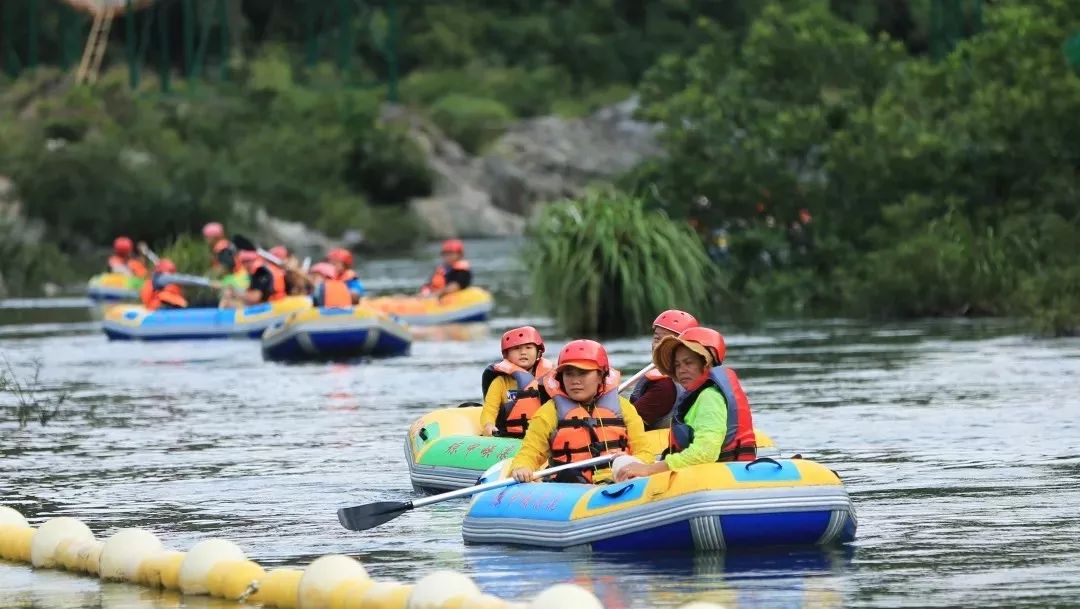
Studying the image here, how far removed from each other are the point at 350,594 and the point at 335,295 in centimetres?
1813

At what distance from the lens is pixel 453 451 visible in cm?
1494

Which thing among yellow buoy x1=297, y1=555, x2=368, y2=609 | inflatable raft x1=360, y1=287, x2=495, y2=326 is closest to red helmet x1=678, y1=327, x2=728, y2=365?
yellow buoy x1=297, y1=555, x2=368, y2=609

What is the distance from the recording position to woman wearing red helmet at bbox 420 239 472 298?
34019mm

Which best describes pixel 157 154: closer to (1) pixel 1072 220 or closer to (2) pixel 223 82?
(2) pixel 223 82

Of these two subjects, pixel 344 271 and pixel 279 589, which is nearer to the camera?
pixel 279 589

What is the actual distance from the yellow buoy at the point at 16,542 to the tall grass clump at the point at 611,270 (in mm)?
16608

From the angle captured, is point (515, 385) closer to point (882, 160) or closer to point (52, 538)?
point (52, 538)

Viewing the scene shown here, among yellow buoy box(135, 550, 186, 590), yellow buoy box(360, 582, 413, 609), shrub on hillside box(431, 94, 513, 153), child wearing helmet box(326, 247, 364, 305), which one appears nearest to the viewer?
yellow buoy box(360, 582, 413, 609)

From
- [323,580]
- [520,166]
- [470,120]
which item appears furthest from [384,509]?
[470,120]

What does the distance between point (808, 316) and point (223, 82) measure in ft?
126

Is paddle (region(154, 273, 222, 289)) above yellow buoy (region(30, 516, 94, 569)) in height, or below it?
above

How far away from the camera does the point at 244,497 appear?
1486cm

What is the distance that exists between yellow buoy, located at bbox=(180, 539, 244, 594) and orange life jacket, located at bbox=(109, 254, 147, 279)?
32.5 m

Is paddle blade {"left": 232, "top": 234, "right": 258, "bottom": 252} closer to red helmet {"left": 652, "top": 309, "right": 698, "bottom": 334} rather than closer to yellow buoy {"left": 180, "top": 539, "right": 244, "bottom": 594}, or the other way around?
red helmet {"left": 652, "top": 309, "right": 698, "bottom": 334}
